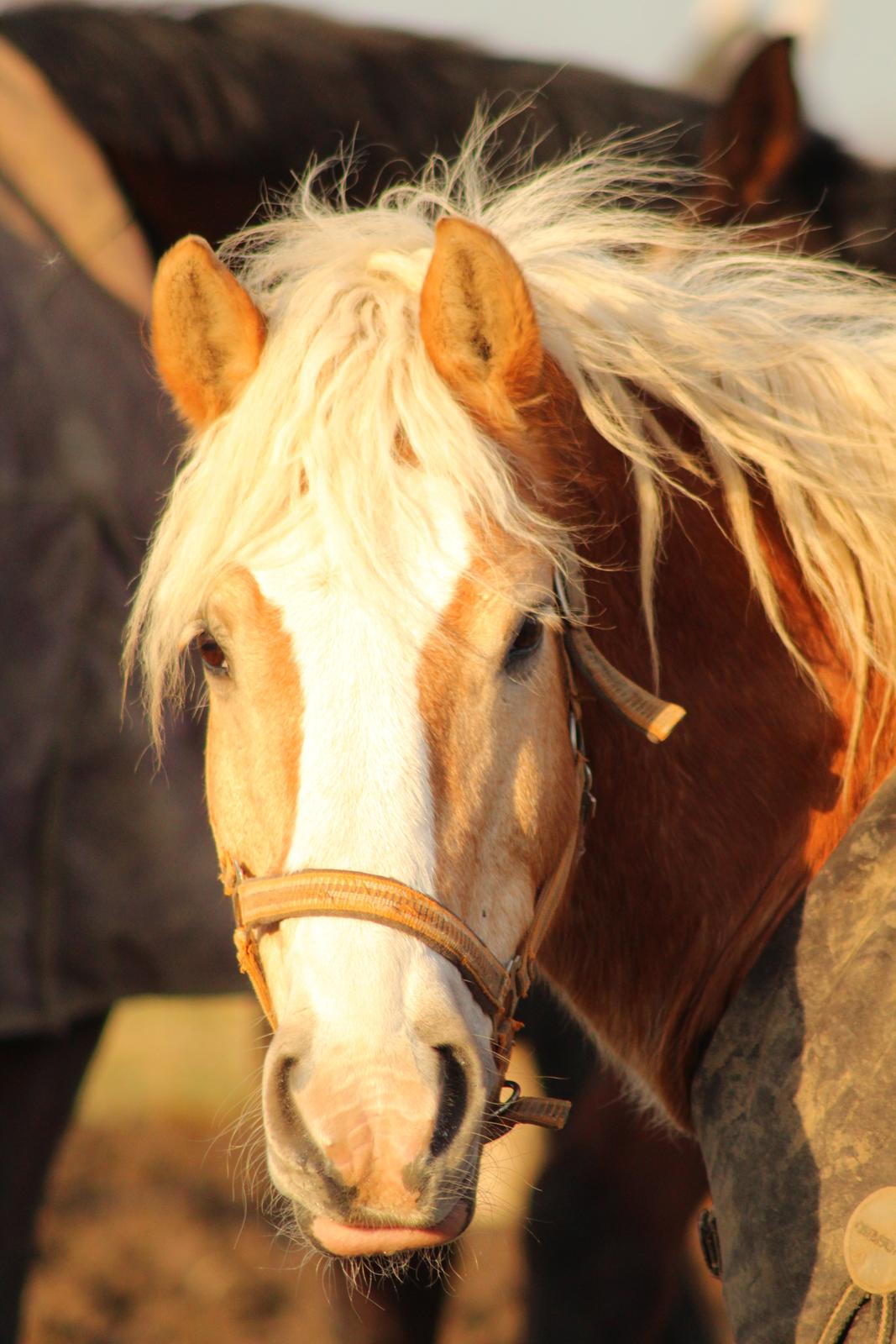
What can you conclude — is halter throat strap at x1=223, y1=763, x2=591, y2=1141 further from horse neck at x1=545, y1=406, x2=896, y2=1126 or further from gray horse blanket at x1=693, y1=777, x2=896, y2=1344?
gray horse blanket at x1=693, y1=777, x2=896, y2=1344

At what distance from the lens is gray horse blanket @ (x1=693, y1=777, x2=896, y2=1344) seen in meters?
1.41

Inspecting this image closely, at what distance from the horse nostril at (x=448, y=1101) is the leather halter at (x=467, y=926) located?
0.11 meters

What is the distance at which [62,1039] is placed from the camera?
280cm

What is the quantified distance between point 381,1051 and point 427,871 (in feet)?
0.65

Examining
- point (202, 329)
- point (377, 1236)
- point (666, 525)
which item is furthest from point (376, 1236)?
point (202, 329)

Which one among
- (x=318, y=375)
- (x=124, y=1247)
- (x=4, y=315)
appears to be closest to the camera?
(x=318, y=375)

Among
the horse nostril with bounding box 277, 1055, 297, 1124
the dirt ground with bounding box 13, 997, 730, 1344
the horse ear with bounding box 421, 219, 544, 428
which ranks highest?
the horse ear with bounding box 421, 219, 544, 428

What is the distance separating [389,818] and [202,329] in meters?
0.74

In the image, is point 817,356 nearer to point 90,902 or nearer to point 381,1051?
point 381,1051

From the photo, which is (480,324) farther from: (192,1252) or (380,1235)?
(192,1252)

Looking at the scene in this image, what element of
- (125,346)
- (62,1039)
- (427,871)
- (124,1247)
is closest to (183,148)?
(125,346)

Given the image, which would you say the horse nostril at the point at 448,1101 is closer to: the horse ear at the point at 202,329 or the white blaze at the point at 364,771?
the white blaze at the point at 364,771

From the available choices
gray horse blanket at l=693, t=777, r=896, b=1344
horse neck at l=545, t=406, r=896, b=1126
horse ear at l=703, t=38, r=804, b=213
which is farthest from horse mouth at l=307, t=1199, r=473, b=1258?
horse ear at l=703, t=38, r=804, b=213

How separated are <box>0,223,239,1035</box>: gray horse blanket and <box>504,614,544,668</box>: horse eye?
139 cm
